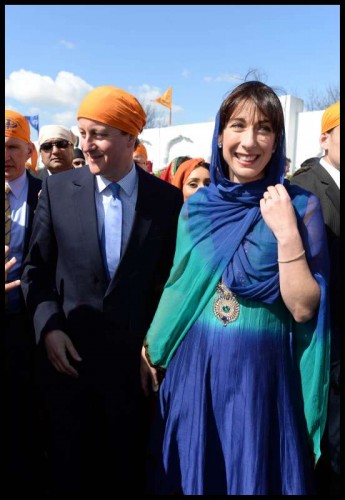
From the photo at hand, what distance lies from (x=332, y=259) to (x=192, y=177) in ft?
4.05

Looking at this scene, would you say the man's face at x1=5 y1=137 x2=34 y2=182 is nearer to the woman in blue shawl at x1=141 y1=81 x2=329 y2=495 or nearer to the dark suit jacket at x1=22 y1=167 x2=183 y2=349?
Result: the dark suit jacket at x1=22 y1=167 x2=183 y2=349

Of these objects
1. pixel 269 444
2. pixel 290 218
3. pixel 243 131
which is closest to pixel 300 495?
pixel 269 444

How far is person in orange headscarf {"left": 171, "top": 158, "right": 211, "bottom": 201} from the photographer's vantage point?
3025 mm

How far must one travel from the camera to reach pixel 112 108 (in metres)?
2.06

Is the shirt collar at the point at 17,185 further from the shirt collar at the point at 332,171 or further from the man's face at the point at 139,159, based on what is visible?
the man's face at the point at 139,159

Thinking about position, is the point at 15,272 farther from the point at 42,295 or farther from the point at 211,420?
the point at 211,420

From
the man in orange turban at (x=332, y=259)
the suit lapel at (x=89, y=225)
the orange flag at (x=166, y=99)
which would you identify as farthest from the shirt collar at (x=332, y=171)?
the orange flag at (x=166, y=99)

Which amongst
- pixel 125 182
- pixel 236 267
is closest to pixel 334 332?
pixel 236 267

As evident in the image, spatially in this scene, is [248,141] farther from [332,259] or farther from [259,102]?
[332,259]

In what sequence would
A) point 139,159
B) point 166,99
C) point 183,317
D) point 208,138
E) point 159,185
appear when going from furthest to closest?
1. point 166,99
2. point 208,138
3. point 139,159
4. point 159,185
5. point 183,317

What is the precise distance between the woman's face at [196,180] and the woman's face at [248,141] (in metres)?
1.12

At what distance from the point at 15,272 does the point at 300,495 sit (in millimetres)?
1755

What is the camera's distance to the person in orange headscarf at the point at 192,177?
3.03m

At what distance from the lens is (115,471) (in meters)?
2.24
